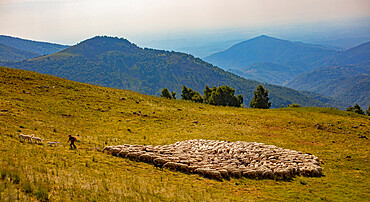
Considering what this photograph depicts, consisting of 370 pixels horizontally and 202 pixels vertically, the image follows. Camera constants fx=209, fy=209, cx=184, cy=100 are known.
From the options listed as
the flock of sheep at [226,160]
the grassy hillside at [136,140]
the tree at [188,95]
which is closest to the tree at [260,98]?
the tree at [188,95]

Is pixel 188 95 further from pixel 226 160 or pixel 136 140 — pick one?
pixel 226 160

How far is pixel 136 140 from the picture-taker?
74.6 ft

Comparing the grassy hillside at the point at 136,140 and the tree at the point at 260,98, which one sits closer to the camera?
the grassy hillside at the point at 136,140

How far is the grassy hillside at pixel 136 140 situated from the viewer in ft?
35.6

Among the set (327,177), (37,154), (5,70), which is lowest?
(327,177)

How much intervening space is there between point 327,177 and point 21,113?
30706 mm

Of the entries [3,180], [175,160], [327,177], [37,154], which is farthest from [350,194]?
[37,154]

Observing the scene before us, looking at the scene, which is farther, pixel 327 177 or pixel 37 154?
pixel 327 177

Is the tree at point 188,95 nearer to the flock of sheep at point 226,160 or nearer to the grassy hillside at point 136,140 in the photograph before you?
the grassy hillside at point 136,140

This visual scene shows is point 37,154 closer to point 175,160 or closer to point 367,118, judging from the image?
point 175,160

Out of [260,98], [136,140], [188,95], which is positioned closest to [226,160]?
[136,140]

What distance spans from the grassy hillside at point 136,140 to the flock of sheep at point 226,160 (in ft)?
2.37

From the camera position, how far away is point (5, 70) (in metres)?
39.0

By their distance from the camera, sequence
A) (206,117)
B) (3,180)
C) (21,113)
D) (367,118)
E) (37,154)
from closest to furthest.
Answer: (3,180), (37,154), (21,113), (206,117), (367,118)
